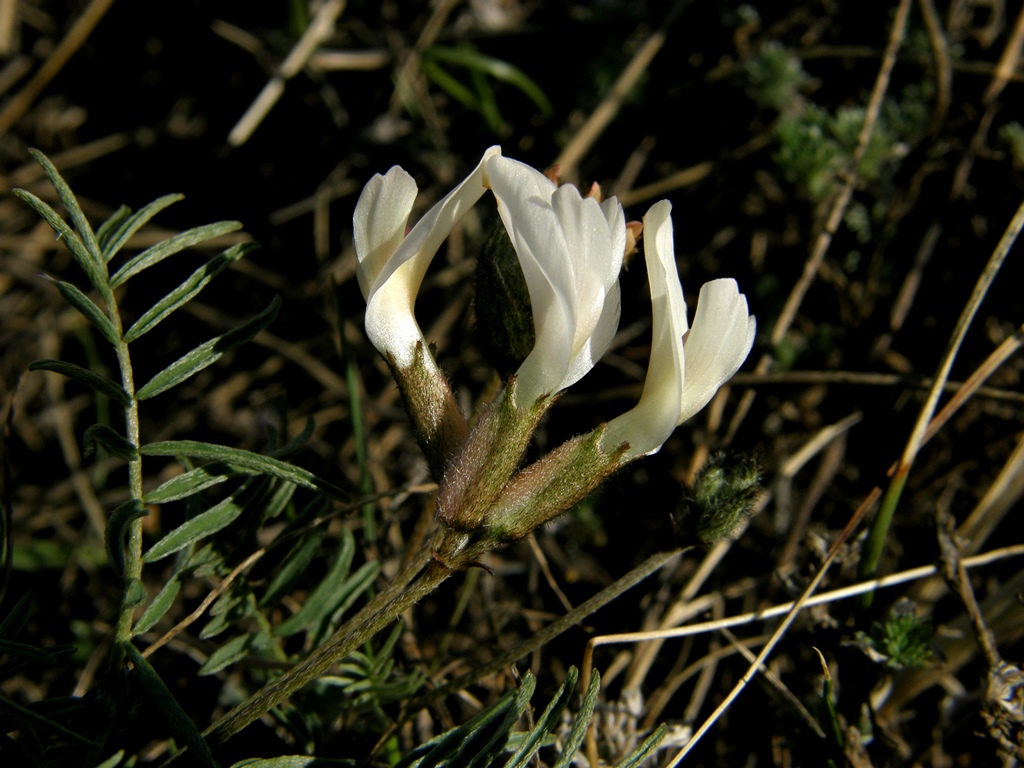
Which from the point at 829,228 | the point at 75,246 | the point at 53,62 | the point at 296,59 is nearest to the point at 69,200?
the point at 75,246

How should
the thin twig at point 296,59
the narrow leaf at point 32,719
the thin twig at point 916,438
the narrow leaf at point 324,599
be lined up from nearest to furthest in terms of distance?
1. the narrow leaf at point 32,719
2. the narrow leaf at point 324,599
3. the thin twig at point 916,438
4. the thin twig at point 296,59

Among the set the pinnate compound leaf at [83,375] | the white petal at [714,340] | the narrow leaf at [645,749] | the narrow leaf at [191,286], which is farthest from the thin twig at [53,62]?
the narrow leaf at [645,749]

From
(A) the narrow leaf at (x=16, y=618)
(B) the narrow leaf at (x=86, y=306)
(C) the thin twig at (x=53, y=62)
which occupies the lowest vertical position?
(A) the narrow leaf at (x=16, y=618)

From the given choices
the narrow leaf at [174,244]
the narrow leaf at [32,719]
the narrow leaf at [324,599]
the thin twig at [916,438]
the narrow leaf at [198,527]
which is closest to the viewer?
the narrow leaf at [32,719]

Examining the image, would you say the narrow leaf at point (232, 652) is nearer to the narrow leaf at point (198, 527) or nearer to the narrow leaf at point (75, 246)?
the narrow leaf at point (198, 527)

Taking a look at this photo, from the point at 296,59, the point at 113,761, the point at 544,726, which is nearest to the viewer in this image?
the point at 544,726

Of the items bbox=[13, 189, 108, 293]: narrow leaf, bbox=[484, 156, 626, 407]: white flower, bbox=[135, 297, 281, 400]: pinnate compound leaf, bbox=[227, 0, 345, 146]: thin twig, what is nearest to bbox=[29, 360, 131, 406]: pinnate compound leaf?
bbox=[135, 297, 281, 400]: pinnate compound leaf

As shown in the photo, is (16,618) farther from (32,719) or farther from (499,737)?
(499,737)
